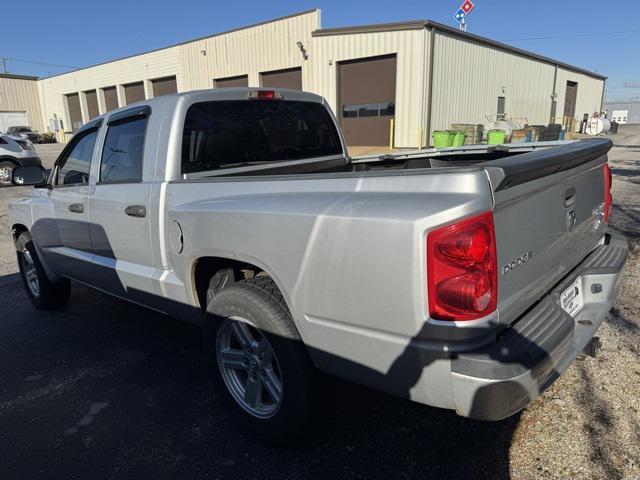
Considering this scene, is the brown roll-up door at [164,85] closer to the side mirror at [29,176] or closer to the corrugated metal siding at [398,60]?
the corrugated metal siding at [398,60]

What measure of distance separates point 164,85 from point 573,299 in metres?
32.4

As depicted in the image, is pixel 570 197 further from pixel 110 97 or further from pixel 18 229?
pixel 110 97

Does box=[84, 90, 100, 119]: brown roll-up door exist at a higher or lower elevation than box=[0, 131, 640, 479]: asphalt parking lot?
higher

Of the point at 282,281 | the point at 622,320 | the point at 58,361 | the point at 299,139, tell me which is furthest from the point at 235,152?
the point at 622,320

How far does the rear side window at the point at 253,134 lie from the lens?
3094mm

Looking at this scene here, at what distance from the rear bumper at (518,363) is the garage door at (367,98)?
1891 cm

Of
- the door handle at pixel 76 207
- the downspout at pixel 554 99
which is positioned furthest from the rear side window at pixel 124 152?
the downspout at pixel 554 99

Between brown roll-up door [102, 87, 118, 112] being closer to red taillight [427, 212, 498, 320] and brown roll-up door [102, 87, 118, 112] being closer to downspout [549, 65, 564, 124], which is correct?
downspout [549, 65, 564, 124]

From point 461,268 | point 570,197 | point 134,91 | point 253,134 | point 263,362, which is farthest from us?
point 134,91

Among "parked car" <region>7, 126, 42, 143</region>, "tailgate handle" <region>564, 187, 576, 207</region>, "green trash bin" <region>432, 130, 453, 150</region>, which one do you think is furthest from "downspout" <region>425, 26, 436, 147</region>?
"parked car" <region>7, 126, 42, 143</region>

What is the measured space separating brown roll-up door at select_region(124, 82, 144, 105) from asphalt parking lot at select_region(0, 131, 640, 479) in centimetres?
3274

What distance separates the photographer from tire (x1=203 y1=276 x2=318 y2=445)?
2.32 m

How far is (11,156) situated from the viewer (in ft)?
50.8

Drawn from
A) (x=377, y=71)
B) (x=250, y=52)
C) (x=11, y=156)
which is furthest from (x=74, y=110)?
(x=377, y=71)
